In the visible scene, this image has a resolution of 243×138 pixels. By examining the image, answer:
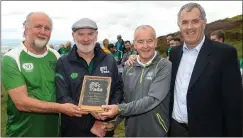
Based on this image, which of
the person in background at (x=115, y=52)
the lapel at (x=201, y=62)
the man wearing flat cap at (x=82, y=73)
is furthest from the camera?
the person in background at (x=115, y=52)

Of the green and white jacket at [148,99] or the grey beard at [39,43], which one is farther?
the grey beard at [39,43]

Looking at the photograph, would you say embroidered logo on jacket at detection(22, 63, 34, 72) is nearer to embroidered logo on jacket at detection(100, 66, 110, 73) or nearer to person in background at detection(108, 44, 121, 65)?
embroidered logo on jacket at detection(100, 66, 110, 73)

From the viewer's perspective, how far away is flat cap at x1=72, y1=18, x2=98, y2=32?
14.1ft

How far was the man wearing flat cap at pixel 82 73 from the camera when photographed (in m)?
Result: 4.23

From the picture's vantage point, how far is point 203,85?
12.6 feet

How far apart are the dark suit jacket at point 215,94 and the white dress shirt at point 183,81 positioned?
0.39 feet

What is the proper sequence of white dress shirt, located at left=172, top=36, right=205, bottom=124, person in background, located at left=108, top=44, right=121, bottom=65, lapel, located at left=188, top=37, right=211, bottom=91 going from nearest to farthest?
lapel, located at left=188, top=37, right=211, bottom=91 → white dress shirt, located at left=172, top=36, right=205, bottom=124 → person in background, located at left=108, top=44, right=121, bottom=65

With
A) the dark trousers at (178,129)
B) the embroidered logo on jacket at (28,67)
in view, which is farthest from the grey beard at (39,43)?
the dark trousers at (178,129)

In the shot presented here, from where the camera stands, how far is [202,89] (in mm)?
3842

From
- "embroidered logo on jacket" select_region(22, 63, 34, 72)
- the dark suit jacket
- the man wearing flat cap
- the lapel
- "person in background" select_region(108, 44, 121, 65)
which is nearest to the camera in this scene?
the dark suit jacket

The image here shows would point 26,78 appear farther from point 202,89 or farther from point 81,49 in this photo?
point 202,89

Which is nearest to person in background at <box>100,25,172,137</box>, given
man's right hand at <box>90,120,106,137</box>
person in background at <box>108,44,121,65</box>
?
man's right hand at <box>90,120,106,137</box>

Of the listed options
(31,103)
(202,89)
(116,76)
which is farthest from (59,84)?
(202,89)

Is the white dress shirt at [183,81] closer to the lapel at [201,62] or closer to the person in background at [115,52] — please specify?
the lapel at [201,62]
